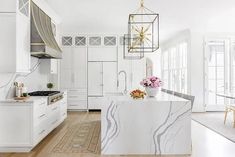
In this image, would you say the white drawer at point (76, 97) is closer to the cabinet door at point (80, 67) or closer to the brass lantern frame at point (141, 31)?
the cabinet door at point (80, 67)

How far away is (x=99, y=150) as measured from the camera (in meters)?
3.97

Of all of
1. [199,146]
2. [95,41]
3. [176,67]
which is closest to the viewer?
[199,146]

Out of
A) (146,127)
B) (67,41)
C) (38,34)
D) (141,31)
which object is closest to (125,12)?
(141,31)

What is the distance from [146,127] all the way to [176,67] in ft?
21.2

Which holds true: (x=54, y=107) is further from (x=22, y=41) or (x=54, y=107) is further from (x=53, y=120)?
(x=22, y=41)

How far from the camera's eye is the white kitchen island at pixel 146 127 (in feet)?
12.4

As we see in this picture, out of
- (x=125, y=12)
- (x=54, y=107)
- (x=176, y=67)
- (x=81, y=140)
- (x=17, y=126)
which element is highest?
(x=125, y=12)

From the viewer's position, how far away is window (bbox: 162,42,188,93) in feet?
29.1

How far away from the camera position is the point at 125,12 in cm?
609

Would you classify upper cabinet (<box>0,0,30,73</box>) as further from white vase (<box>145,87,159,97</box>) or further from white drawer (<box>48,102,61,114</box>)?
white vase (<box>145,87,159,97</box>)

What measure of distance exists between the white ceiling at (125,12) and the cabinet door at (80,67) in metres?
0.92

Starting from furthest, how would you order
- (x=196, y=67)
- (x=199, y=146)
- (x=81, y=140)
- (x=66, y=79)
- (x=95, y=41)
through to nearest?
1. (x=95, y=41)
2. (x=66, y=79)
3. (x=196, y=67)
4. (x=81, y=140)
5. (x=199, y=146)

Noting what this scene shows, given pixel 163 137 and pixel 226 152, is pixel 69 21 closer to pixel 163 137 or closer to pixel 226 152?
pixel 163 137

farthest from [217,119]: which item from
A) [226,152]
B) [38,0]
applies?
[38,0]
